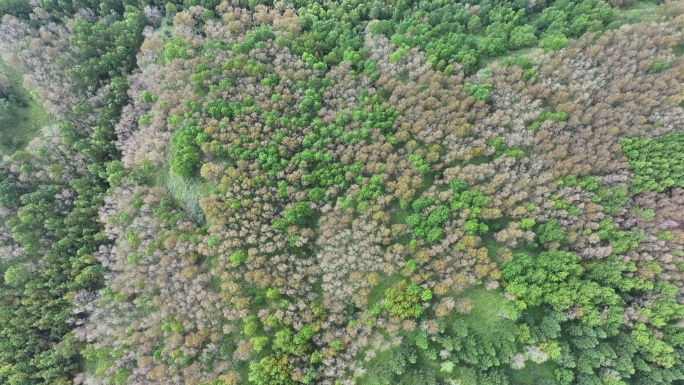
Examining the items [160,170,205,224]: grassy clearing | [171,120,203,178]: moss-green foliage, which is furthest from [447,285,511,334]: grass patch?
[171,120,203,178]: moss-green foliage

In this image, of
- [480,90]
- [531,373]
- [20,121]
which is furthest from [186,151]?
[531,373]

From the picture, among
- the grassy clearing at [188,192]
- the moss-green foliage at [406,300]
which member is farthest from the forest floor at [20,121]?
the moss-green foliage at [406,300]

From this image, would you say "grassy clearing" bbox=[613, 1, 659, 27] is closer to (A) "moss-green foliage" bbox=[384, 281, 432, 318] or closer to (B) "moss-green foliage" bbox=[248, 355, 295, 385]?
(A) "moss-green foliage" bbox=[384, 281, 432, 318]

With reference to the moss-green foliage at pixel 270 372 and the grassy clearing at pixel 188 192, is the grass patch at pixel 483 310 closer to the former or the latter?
the moss-green foliage at pixel 270 372

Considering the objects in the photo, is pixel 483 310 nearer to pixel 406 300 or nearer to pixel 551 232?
pixel 406 300

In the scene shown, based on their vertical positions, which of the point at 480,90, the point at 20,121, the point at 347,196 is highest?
the point at 20,121

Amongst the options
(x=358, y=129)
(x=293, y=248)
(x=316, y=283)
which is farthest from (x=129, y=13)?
(x=316, y=283)
